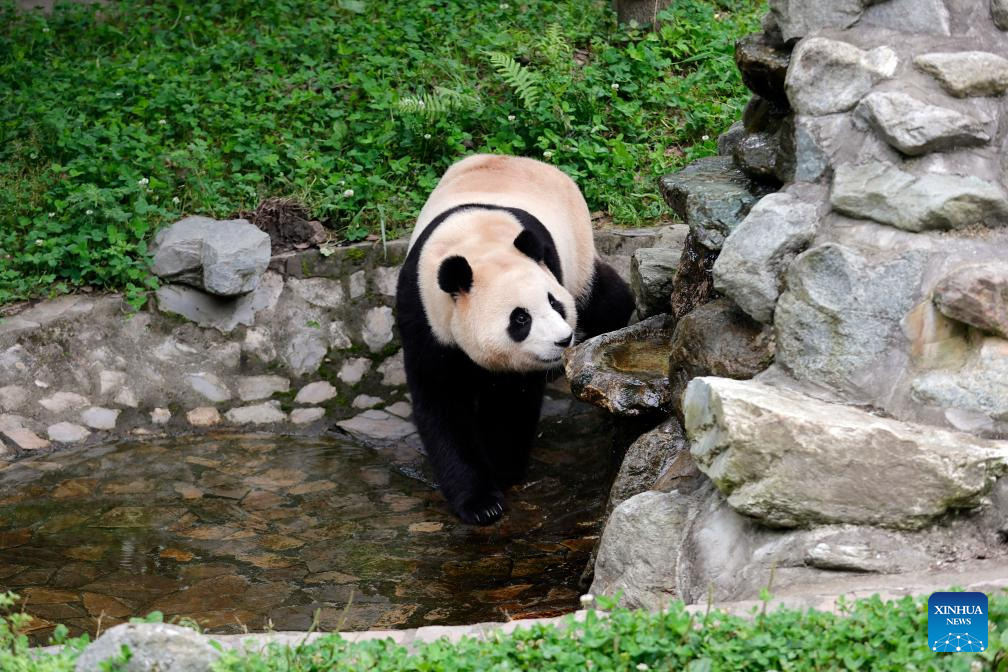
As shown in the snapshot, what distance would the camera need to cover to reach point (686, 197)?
18.1 ft

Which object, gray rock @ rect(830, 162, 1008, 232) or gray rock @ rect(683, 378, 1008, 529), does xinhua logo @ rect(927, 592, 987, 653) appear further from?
gray rock @ rect(830, 162, 1008, 232)

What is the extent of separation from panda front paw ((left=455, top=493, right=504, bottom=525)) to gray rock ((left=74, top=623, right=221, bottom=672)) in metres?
2.63

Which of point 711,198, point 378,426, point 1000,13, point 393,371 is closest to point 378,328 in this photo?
point 393,371

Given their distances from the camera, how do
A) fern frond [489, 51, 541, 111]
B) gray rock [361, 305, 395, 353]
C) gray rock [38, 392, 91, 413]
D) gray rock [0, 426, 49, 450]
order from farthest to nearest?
fern frond [489, 51, 541, 111] → gray rock [361, 305, 395, 353] → gray rock [38, 392, 91, 413] → gray rock [0, 426, 49, 450]

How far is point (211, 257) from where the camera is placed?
7078mm

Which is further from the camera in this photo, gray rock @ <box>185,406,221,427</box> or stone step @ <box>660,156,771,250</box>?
gray rock @ <box>185,406,221,427</box>

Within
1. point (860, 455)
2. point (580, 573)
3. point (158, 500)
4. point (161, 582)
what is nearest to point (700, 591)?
point (860, 455)

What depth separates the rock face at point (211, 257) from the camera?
7.09m

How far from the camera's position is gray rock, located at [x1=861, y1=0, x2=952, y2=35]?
14.8 ft

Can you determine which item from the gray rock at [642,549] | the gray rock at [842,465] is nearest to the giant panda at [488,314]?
the gray rock at [642,549]

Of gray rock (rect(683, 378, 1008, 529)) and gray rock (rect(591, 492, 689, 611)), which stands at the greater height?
gray rock (rect(683, 378, 1008, 529))

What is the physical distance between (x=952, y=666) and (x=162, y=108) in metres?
6.83

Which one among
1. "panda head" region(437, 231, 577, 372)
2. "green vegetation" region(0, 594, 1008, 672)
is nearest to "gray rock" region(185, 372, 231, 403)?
"panda head" region(437, 231, 577, 372)

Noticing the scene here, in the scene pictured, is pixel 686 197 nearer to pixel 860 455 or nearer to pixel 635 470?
pixel 635 470
